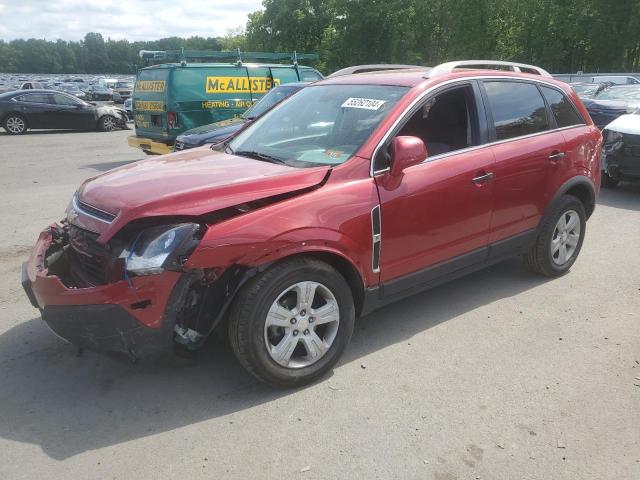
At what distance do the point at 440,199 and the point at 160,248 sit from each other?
1.88 metres

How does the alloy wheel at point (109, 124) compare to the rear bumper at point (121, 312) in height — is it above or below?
above

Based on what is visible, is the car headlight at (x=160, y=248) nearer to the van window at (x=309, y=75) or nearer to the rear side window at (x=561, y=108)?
the rear side window at (x=561, y=108)

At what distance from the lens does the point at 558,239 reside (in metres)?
4.84

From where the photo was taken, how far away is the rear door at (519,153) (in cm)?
414

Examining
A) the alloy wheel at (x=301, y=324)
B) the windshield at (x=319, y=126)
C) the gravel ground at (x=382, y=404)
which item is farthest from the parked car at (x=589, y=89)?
the alloy wheel at (x=301, y=324)

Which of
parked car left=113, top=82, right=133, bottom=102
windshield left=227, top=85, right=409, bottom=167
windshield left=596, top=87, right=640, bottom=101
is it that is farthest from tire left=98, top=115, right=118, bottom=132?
parked car left=113, top=82, right=133, bottom=102

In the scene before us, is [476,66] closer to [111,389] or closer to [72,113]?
[111,389]

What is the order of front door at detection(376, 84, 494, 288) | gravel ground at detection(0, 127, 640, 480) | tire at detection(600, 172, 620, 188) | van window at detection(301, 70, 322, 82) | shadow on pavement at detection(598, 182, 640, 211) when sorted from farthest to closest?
van window at detection(301, 70, 322, 82)
tire at detection(600, 172, 620, 188)
shadow on pavement at detection(598, 182, 640, 211)
front door at detection(376, 84, 494, 288)
gravel ground at detection(0, 127, 640, 480)

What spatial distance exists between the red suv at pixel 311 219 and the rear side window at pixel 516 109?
0.5 inches

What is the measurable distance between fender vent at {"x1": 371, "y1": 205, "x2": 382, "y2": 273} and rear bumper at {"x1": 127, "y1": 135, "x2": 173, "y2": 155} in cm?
756

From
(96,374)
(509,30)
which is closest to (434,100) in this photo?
(96,374)

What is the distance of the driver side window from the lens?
12.6 ft

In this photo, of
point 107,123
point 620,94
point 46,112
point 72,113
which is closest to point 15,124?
point 46,112

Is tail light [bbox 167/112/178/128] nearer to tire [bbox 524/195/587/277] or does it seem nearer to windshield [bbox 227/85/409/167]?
windshield [bbox 227/85/409/167]
